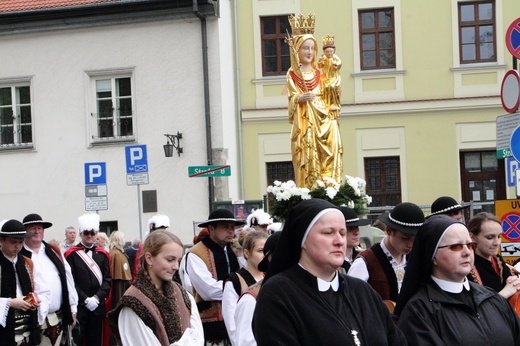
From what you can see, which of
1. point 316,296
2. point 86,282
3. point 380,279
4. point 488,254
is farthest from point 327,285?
point 86,282

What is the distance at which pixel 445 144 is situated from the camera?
26.2m

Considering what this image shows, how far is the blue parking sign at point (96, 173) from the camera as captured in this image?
18938 millimetres

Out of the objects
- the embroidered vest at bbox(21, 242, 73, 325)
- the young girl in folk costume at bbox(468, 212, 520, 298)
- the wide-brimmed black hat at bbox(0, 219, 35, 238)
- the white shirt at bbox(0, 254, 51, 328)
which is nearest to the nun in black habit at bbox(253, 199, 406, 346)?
the young girl in folk costume at bbox(468, 212, 520, 298)

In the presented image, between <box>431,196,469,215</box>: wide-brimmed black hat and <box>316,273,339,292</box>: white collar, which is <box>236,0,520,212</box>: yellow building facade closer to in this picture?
<box>431,196,469,215</box>: wide-brimmed black hat

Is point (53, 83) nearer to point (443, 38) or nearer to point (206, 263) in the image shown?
point (443, 38)

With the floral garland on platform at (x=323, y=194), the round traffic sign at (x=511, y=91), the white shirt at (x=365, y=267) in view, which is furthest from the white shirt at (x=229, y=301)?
the floral garland on platform at (x=323, y=194)

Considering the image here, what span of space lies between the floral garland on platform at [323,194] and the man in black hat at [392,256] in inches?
284

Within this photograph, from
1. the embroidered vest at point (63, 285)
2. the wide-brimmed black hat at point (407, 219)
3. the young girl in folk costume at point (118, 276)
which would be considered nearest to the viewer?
the wide-brimmed black hat at point (407, 219)

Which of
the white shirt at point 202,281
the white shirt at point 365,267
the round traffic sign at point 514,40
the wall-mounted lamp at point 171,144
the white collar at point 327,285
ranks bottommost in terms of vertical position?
the white shirt at point 202,281

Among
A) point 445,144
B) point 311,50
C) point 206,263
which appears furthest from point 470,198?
point 206,263

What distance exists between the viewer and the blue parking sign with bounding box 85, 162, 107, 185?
18938 mm

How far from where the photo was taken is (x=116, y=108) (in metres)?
27.0

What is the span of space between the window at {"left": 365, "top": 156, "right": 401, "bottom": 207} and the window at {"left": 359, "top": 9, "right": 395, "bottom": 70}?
265 cm

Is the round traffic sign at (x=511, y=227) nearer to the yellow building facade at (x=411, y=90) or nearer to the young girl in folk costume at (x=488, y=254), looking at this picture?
the young girl in folk costume at (x=488, y=254)
